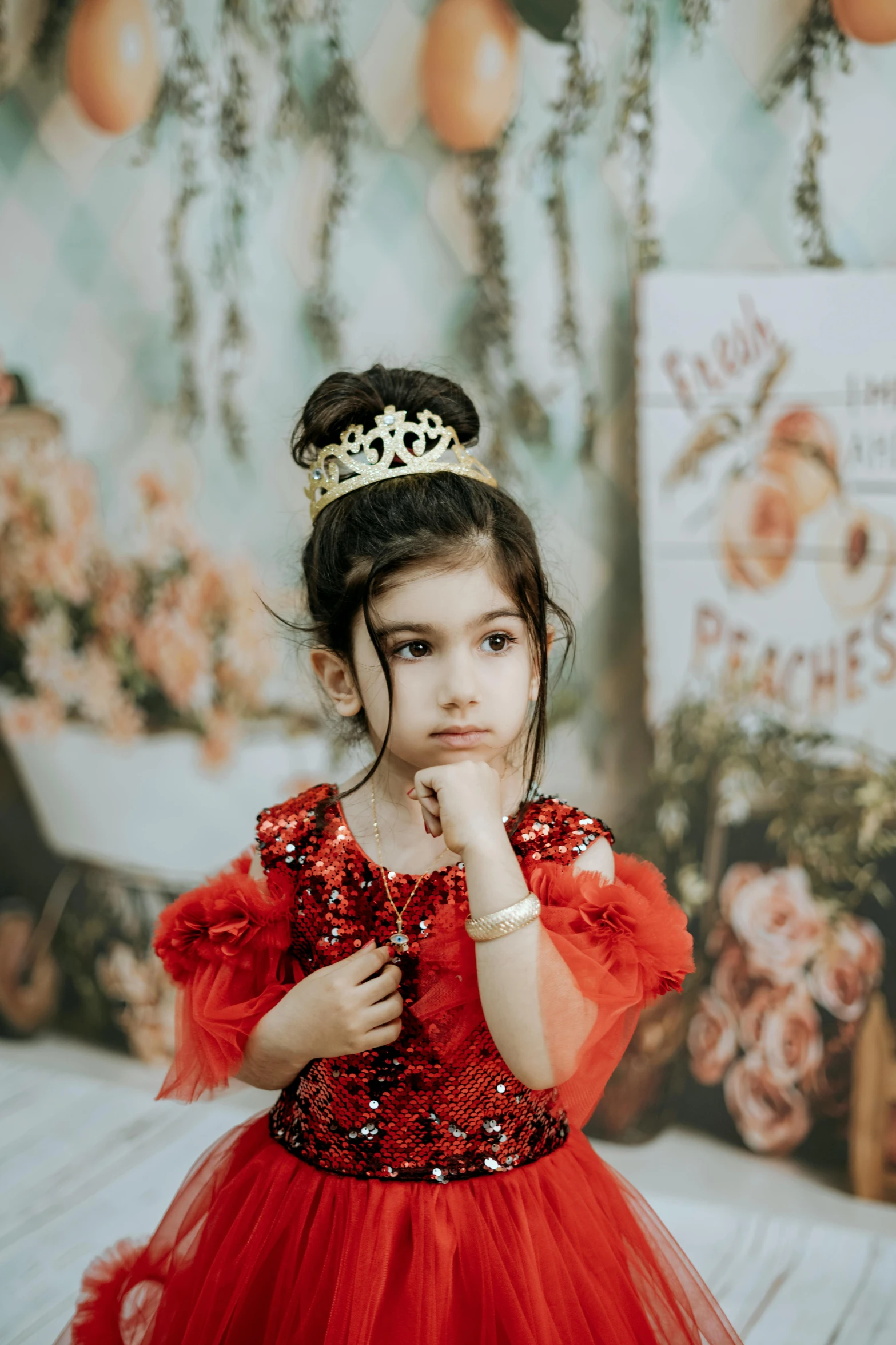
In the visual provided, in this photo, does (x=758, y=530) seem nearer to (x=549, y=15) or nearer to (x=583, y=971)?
(x=549, y=15)

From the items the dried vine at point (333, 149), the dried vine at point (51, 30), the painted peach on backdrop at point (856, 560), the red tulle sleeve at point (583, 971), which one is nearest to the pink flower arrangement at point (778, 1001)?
the painted peach on backdrop at point (856, 560)

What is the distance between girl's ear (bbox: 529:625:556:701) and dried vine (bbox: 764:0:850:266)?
0.91 metres

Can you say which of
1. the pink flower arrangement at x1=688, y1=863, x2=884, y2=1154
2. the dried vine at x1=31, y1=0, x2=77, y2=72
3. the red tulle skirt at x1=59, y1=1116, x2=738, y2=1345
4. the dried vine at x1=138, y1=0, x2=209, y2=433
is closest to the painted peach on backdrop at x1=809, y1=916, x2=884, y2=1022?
the pink flower arrangement at x1=688, y1=863, x2=884, y2=1154

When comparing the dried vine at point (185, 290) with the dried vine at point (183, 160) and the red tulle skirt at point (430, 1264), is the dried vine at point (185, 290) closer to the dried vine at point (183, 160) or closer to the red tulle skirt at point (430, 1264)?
the dried vine at point (183, 160)

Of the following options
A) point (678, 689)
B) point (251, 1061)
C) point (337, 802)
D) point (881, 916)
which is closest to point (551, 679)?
point (678, 689)

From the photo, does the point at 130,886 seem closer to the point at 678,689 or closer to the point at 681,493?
the point at 678,689

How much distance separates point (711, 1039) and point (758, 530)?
822 mm

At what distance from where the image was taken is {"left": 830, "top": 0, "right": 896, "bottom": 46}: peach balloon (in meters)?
1.61

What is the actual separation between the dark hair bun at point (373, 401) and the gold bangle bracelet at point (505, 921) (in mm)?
482

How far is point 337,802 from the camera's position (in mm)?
1154

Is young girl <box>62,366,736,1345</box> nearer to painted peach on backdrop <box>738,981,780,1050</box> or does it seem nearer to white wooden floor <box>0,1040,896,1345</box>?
white wooden floor <box>0,1040,896,1345</box>

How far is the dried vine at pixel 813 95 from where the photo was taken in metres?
1.64

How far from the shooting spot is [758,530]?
69.8 inches

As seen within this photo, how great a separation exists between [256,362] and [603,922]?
4.67 ft
